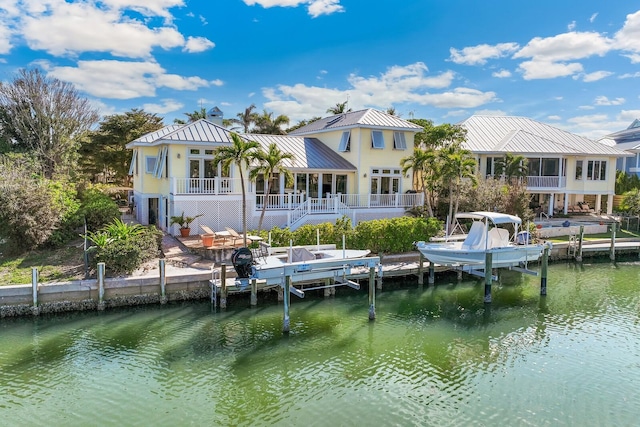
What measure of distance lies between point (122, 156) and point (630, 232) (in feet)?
133

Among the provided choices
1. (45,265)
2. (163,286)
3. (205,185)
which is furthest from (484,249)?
(45,265)

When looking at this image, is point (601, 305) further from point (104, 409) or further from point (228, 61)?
point (228, 61)

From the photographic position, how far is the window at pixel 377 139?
28.5 m

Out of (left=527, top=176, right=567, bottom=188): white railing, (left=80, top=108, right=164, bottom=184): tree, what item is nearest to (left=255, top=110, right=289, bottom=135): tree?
(left=80, top=108, right=164, bottom=184): tree

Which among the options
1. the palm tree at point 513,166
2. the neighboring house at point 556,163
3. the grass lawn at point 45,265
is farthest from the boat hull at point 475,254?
the neighboring house at point 556,163

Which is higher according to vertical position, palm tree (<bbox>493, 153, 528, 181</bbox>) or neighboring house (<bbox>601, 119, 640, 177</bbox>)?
neighboring house (<bbox>601, 119, 640, 177</bbox>)

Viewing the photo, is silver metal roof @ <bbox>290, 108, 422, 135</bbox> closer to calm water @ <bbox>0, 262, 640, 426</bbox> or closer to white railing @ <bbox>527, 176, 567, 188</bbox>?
→ white railing @ <bbox>527, 176, 567, 188</bbox>

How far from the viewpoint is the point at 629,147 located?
40156 millimetres

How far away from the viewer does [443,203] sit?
95.8 ft

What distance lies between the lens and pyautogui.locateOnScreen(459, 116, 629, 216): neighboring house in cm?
3359

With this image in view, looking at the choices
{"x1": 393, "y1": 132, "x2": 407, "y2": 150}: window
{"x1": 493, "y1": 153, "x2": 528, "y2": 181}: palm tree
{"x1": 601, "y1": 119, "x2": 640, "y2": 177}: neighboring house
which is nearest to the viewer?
{"x1": 393, "y1": 132, "x2": 407, "y2": 150}: window

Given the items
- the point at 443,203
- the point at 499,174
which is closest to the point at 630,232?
the point at 499,174

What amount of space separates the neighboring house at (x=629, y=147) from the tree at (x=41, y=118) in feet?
156

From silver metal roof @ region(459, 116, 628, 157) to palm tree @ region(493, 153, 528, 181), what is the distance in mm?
931
